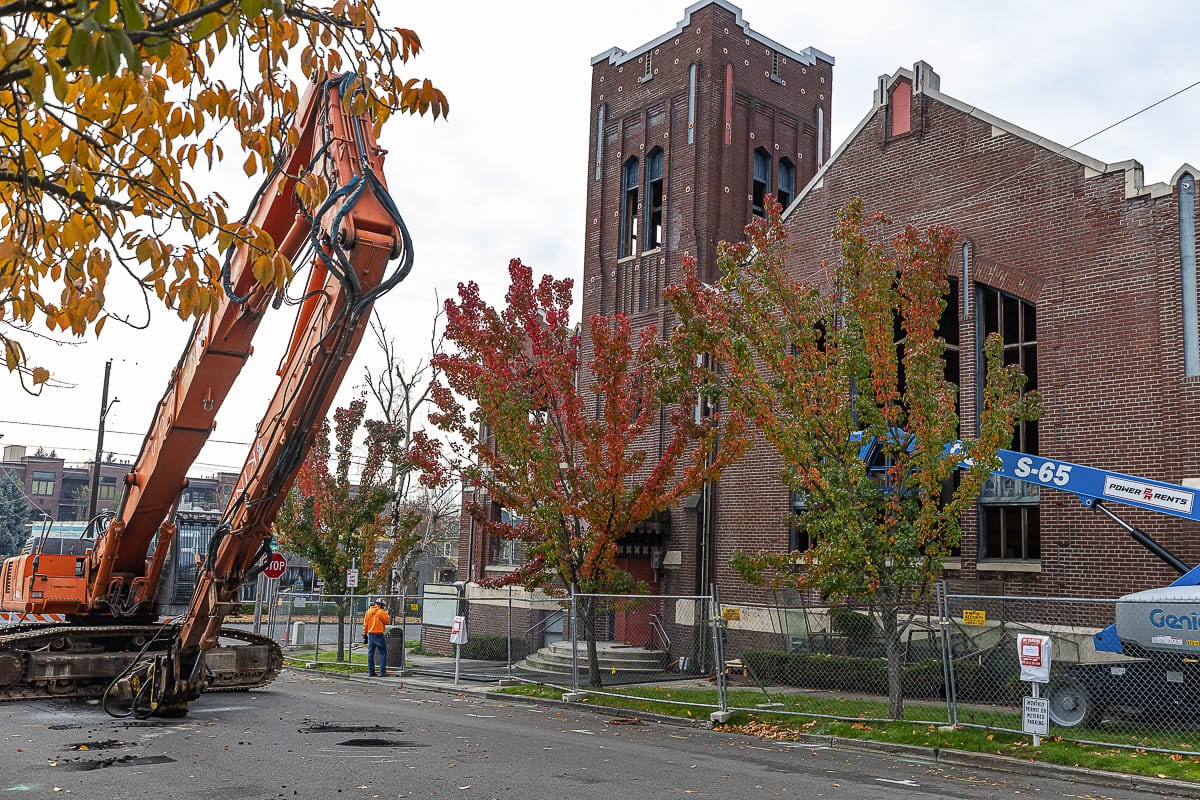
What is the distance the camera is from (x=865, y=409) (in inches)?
602

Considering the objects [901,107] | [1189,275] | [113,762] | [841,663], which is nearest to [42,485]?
[901,107]

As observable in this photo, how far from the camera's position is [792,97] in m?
29.6

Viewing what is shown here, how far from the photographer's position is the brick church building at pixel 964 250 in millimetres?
17766

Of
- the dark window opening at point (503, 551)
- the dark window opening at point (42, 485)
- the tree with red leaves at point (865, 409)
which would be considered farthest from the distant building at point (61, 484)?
the tree with red leaves at point (865, 409)

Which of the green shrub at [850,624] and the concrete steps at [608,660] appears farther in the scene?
the concrete steps at [608,660]

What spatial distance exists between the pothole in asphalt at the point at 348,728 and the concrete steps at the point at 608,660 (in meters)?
8.79

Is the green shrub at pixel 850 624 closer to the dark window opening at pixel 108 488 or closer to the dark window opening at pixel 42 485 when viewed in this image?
the dark window opening at pixel 108 488

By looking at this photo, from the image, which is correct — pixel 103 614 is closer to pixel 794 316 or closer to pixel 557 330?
pixel 557 330

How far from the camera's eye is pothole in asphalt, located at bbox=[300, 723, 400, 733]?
553 inches

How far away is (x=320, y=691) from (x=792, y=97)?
63.9 ft

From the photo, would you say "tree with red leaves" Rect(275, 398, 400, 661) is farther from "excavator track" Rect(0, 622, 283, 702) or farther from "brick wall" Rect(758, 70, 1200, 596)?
"brick wall" Rect(758, 70, 1200, 596)

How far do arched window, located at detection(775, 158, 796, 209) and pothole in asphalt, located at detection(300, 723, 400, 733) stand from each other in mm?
19359

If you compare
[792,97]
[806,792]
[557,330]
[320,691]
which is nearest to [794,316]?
[557,330]

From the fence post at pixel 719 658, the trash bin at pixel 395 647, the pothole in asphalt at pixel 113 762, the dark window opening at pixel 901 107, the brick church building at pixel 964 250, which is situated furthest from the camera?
the trash bin at pixel 395 647
